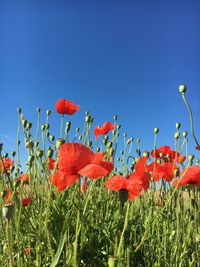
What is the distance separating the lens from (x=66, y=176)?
1.87 metres

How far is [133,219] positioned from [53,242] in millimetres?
709

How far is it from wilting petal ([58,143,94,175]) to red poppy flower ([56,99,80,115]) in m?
1.09

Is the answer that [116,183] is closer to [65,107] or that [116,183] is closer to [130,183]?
[130,183]

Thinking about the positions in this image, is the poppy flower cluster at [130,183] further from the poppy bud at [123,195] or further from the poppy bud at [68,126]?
the poppy bud at [68,126]

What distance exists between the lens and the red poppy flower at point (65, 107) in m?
2.81

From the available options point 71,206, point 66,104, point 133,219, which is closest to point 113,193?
point 133,219

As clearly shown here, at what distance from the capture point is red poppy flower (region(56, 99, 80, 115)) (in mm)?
2811

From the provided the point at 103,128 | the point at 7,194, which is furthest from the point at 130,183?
the point at 103,128

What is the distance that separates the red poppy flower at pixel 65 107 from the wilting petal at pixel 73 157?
1086 millimetres

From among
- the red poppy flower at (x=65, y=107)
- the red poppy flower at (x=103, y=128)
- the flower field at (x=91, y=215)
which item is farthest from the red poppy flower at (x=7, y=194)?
the red poppy flower at (x=103, y=128)

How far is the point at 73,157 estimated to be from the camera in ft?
5.71

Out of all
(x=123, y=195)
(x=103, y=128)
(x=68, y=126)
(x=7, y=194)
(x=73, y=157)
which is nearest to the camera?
(x=73, y=157)

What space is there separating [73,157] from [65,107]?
113 cm

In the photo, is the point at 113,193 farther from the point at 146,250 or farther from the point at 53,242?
the point at 53,242
